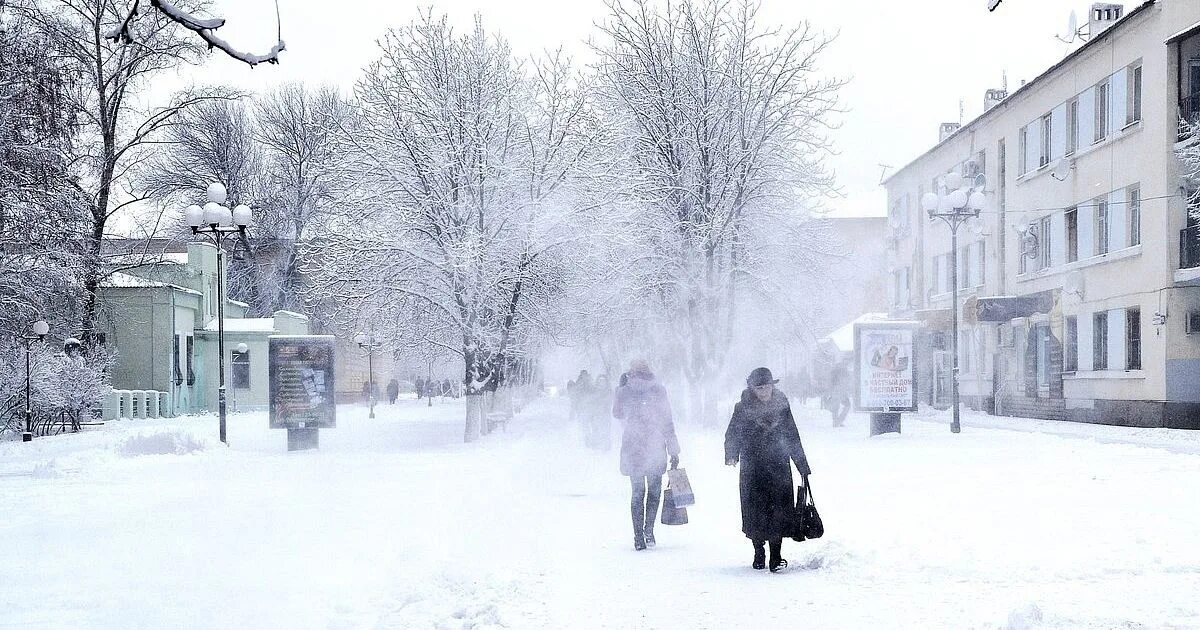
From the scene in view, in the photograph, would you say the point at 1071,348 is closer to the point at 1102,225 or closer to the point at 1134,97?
the point at 1102,225

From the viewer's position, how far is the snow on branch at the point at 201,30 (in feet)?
14.6

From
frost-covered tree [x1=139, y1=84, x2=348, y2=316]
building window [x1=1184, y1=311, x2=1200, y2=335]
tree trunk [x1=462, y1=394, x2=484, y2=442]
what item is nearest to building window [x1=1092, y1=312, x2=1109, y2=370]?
building window [x1=1184, y1=311, x2=1200, y2=335]

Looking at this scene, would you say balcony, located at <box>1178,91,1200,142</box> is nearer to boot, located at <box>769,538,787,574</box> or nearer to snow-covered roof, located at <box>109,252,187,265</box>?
boot, located at <box>769,538,787,574</box>

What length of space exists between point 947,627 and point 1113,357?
2659 centimetres

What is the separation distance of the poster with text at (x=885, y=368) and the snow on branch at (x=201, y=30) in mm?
20788

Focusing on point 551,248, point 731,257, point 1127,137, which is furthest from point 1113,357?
point 551,248

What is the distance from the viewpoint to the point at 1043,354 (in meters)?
35.5

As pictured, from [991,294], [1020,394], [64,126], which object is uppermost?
[64,126]

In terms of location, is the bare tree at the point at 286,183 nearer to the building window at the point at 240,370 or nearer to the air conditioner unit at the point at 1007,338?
the building window at the point at 240,370

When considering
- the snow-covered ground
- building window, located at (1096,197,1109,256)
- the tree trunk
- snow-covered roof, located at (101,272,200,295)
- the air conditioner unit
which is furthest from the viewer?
snow-covered roof, located at (101,272,200,295)

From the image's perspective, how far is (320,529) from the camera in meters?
11.2

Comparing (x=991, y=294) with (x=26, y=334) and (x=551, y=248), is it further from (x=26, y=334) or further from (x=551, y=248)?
(x=26, y=334)

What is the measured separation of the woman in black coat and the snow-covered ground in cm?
34

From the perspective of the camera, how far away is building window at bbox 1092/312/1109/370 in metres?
31.7
